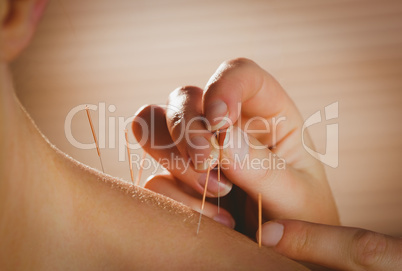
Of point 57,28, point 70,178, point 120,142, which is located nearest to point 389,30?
point 120,142

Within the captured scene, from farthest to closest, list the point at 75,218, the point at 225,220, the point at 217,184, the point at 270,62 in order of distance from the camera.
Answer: the point at 270,62, the point at 225,220, the point at 217,184, the point at 75,218

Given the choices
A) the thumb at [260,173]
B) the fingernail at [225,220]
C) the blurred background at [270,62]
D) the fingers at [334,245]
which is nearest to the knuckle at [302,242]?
the fingers at [334,245]

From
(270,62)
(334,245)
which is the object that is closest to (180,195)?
(334,245)

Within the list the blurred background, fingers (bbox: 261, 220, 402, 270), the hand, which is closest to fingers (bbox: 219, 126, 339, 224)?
the hand

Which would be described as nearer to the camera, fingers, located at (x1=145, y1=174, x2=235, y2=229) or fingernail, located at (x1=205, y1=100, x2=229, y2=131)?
fingernail, located at (x1=205, y1=100, x2=229, y2=131)

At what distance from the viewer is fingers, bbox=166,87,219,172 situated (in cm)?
88

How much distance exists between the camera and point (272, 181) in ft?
3.27

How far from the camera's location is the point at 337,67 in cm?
267

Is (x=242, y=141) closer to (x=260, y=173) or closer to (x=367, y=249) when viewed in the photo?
(x=260, y=173)

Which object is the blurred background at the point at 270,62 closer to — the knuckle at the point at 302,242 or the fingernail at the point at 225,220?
the fingernail at the point at 225,220

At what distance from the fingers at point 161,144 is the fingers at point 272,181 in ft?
0.40

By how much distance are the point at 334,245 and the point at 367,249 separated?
7 centimetres

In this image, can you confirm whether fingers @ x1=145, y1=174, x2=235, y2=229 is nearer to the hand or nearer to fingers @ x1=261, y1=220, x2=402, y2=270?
the hand

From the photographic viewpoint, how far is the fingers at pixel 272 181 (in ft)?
2.95
